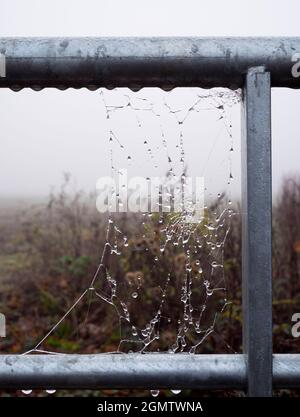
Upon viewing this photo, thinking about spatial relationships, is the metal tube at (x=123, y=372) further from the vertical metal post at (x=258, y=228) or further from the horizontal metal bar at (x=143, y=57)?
the horizontal metal bar at (x=143, y=57)

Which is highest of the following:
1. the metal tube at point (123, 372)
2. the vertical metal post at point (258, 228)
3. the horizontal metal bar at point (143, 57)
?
the horizontal metal bar at point (143, 57)

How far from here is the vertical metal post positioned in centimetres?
69

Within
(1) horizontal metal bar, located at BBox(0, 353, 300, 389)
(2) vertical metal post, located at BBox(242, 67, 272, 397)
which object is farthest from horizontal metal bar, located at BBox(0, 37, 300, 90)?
(1) horizontal metal bar, located at BBox(0, 353, 300, 389)

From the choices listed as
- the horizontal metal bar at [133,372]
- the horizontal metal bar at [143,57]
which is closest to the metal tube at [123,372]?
the horizontal metal bar at [133,372]

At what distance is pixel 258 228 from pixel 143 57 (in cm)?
29

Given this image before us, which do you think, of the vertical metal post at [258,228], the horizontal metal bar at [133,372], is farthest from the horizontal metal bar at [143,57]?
the horizontal metal bar at [133,372]

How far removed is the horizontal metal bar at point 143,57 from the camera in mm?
694

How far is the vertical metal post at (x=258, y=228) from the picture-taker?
69cm

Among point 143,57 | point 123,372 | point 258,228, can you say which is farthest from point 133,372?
point 143,57

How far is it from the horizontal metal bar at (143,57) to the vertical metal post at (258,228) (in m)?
0.03

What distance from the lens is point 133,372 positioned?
27.2 inches

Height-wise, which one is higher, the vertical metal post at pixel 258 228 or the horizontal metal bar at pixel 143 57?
the horizontal metal bar at pixel 143 57

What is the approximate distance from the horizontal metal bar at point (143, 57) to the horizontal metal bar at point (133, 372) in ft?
1.33
